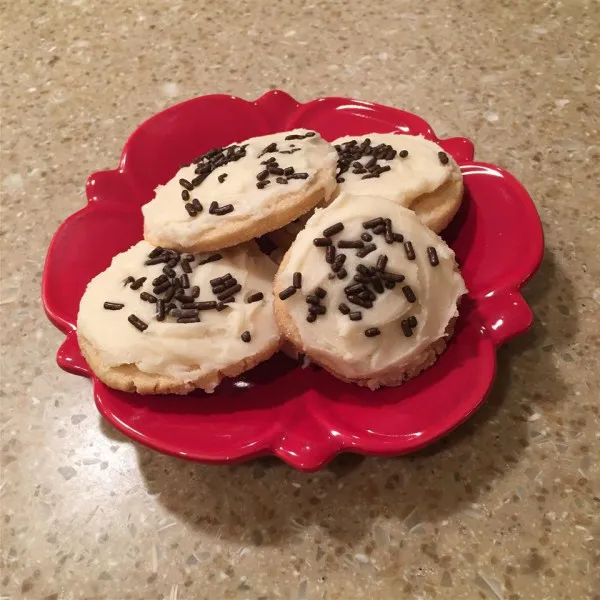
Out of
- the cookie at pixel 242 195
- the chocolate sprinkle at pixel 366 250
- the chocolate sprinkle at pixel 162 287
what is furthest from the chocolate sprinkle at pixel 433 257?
the chocolate sprinkle at pixel 162 287

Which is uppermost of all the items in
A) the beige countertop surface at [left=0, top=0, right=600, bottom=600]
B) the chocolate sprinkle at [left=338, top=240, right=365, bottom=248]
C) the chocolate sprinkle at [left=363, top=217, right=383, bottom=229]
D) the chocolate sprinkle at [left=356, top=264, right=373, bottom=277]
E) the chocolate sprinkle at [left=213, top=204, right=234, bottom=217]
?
the chocolate sprinkle at [left=213, top=204, right=234, bottom=217]

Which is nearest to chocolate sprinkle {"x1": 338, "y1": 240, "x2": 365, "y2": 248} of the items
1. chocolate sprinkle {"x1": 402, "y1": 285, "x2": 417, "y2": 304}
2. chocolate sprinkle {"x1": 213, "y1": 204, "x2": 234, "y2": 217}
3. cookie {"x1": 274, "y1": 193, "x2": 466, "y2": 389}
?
cookie {"x1": 274, "y1": 193, "x2": 466, "y2": 389}

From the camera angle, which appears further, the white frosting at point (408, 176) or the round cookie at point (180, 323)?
the white frosting at point (408, 176)

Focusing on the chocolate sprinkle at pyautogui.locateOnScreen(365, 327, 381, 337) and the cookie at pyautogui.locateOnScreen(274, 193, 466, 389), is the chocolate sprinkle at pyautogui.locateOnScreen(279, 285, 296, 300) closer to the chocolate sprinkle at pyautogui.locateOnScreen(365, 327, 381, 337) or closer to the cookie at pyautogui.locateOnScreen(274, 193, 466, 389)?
the cookie at pyautogui.locateOnScreen(274, 193, 466, 389)

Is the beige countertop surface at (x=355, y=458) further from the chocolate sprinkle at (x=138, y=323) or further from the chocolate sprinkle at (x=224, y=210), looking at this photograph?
the chocolate sprinkle at (x=224, y=210)

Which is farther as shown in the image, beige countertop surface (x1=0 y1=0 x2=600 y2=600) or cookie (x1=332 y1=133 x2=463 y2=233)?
cookie (x1=332 y1=133 x2=463 y2=233)

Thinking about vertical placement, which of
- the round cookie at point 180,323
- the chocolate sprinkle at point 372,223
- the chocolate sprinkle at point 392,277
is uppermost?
the chocolate sprinkle at point 372,223

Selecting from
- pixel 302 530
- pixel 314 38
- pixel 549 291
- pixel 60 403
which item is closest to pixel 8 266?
pixel 60 403

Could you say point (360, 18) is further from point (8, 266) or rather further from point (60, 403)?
point (60, 403)
